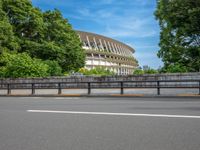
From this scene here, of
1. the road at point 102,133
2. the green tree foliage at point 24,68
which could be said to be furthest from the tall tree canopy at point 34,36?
the road at point 102,133

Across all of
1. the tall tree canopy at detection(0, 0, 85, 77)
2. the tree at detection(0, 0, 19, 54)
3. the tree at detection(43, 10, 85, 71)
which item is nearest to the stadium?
the tree at detection(43, 10, 85, 71)

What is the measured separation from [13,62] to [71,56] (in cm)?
1557

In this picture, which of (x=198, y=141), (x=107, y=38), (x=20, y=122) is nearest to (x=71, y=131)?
(x=20, y=122)

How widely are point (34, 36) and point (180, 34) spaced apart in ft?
74.0

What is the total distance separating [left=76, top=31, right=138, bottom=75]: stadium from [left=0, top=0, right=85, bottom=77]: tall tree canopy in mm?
62940

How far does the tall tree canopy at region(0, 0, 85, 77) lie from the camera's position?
3672 cm

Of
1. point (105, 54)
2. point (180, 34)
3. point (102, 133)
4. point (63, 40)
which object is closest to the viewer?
point (102, 133)

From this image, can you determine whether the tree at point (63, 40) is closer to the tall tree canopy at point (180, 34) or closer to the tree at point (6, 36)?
the tree at point (6, 36)

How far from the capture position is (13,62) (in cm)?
2981

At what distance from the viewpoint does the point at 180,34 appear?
2683cm

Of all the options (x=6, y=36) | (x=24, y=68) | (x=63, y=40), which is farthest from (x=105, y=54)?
(x=24, y=68)

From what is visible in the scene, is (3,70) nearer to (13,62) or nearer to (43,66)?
(13,62)

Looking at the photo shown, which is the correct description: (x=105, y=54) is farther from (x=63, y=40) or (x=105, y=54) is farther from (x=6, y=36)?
(x=6, y=36)

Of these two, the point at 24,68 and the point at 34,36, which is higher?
the point at 34,36
